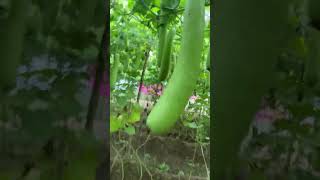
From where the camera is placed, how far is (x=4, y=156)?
448 millimetres

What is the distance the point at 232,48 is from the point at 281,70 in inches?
2.2

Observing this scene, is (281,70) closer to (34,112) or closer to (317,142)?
(317,142)

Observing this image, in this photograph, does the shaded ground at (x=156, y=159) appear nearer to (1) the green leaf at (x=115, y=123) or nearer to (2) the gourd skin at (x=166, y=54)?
(1) the green leaf at (x=115, y=123)

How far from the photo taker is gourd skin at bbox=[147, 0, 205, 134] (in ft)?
2.11

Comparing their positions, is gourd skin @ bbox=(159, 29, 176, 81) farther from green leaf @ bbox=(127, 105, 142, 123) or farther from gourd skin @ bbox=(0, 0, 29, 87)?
gourd skin @ bbox=(0, 0, 29, 87)

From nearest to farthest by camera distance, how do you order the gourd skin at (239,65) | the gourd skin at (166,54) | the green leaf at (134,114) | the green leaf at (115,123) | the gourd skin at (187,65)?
the gourd skin at (239,65) → the gourd skin at (187,65) → the gourd skin at (166,54) → the green leaf at (115,123) → the green leaf at (134,114)

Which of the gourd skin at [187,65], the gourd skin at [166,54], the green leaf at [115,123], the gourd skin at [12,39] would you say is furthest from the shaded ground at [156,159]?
the gourd skin at [12,39]

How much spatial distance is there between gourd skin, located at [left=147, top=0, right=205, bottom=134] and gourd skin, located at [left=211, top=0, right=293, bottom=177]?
0.59ft

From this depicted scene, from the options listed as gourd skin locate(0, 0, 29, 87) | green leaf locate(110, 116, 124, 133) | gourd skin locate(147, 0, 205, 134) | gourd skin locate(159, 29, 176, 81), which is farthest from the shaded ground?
gourd skin locate(0, 0, 29, 87)

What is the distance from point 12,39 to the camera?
1.47 ft

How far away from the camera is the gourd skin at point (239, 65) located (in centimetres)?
44

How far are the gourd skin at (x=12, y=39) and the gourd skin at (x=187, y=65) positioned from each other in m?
0.27

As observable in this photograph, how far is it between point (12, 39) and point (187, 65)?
0.28 metres

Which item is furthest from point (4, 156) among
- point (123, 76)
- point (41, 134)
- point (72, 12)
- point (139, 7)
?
point (123, 76)
